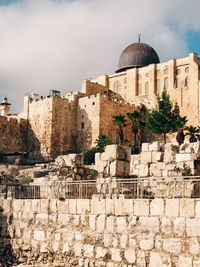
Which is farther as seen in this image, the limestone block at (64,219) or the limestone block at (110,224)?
the limestone block at (64,219)

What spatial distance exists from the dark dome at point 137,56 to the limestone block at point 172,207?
5229cm

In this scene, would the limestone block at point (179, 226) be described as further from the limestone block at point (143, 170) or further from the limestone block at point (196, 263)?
the limestone block at point (143, 170)

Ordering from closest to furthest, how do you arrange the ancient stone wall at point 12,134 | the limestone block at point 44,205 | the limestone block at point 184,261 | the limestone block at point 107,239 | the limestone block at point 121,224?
the limestone block at point 184,261 < the limestone block at point 121,224 < the limestone block at point 107,239 < the limestone block at point 44,205 < the ancient stone wall at point 12,134

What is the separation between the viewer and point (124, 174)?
12570mm

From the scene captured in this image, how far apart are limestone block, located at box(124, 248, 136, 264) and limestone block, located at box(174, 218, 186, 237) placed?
3.41 feet

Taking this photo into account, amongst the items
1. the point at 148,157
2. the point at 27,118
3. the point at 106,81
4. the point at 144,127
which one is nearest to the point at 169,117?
the point at 144,127

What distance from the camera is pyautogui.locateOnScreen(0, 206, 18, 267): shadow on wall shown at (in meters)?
11.7

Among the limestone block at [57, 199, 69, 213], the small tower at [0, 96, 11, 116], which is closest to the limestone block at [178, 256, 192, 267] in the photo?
the limestone block at [57, 199, 69, 213]

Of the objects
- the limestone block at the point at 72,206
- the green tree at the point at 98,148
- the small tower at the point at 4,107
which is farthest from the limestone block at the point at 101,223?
the small tower at the point at 4,107

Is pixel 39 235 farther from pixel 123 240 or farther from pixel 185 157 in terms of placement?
pixel 185 157

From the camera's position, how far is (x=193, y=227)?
338 inches

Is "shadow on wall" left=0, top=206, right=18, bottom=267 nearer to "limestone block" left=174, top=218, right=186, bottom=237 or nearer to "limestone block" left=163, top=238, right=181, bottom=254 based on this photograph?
"limestone block" left=163, top=238, right=181, bottom=254

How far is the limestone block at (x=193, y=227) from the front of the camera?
27.9ft

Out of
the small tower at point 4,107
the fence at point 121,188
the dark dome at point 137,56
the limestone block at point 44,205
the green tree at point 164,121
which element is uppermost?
the dark dome at point 137,56
